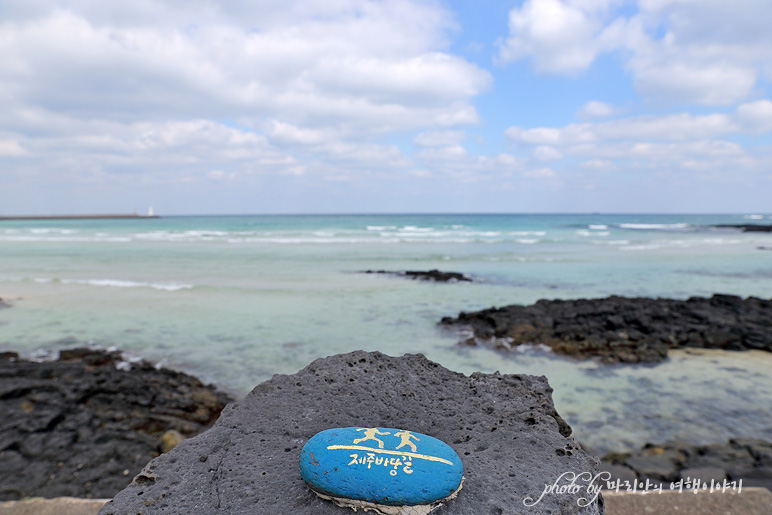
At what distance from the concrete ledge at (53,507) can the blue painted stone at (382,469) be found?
2153 millimetres

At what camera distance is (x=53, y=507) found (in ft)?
10.5

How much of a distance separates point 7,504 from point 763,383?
8.29 meters

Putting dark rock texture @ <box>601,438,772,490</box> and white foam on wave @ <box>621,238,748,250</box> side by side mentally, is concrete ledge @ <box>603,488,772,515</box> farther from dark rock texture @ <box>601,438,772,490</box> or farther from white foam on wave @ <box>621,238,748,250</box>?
white foam on wave @ <box>621,238,748,250</box>

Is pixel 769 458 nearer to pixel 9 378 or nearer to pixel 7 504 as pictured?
pixel 7 504

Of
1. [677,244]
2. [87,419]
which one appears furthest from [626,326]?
[677,244]

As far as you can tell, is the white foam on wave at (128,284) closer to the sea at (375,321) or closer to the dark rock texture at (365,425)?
the sea at (375,321)

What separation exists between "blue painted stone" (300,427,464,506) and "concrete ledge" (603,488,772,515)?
1.86 meters

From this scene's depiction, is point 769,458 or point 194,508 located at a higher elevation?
point 194,508

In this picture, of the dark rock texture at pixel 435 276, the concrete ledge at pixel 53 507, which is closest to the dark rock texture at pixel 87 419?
the concrete ledge at pixel 53 507

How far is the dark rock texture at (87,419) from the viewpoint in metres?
4.02

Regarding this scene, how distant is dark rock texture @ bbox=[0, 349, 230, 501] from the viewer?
4016 mm

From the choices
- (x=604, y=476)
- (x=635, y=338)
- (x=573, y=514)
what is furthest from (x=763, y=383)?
(x=573, y=514)

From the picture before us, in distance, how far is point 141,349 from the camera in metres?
7.65

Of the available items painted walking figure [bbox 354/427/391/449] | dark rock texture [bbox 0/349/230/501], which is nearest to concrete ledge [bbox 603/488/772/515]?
painted walking figure [bbox 354/427/391/449]
